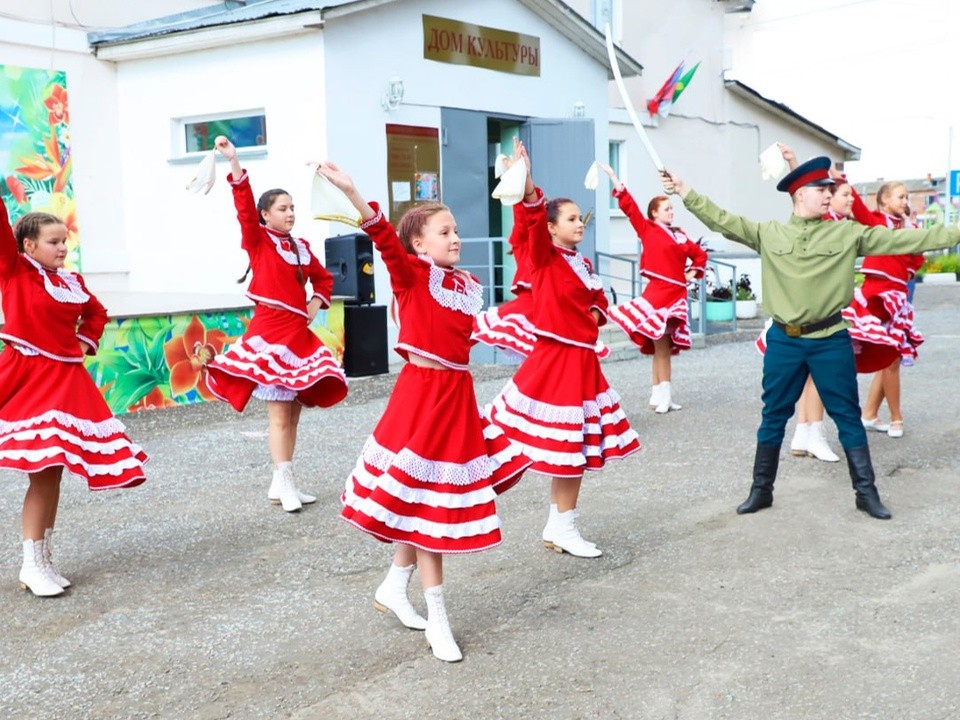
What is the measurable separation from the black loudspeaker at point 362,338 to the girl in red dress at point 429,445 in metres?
6.69

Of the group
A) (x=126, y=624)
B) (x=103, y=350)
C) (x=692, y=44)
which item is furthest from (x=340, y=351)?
(x=692, y=44)

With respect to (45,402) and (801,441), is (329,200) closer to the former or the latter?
(45,402)

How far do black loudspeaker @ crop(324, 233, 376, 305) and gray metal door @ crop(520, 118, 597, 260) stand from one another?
3.79 meters

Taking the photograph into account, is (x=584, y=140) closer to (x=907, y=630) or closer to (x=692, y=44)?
(x=692, y=44)

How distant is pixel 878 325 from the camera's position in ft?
24.1

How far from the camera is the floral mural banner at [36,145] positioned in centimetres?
1184

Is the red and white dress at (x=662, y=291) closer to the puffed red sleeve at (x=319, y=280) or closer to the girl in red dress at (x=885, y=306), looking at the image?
the girl in red dress at (x=885, y=306)

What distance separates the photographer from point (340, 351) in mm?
11117

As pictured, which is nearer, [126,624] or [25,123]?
[126,624]

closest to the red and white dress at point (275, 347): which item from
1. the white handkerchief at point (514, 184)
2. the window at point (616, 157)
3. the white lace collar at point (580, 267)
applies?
the white lace collar at point (580, 267)

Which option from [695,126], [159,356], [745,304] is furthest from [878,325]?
[695,126]

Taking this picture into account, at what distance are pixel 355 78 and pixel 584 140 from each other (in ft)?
11.2

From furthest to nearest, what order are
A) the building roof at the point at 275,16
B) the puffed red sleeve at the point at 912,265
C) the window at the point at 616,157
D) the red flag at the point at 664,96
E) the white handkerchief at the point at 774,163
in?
1. the red flag at the point at 664,96
2. the window at the point at 616,157
3. the building roof at the point at 275,16
4. the puffed red sleeve at the point at 912,265
5. the white handkerchief at the point at 774,163

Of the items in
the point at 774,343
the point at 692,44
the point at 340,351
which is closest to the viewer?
the point at 774,343
